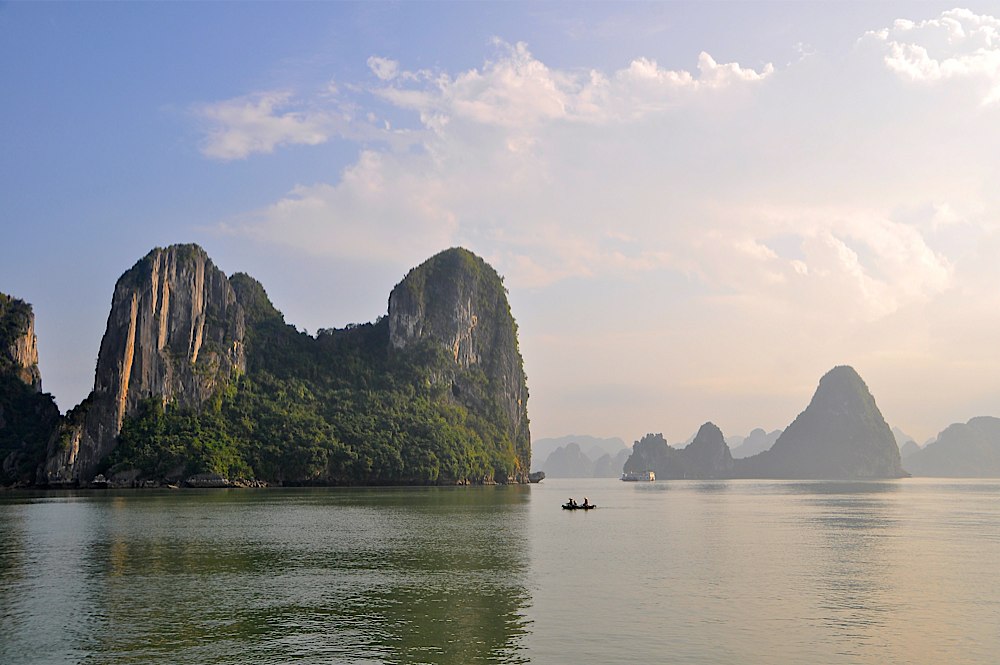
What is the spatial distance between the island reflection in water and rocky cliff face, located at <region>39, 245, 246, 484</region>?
85.4 metres

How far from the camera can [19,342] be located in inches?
6747

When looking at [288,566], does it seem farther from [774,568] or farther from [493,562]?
[774,568]

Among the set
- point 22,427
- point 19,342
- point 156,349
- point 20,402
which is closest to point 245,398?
point 156,349

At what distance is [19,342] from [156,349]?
3477cm

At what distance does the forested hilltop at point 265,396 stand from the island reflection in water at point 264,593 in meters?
85.2

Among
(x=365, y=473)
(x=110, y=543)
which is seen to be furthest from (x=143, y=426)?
(x=110, y=543)

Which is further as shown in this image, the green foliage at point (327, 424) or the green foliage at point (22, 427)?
the green foliage at point (327, 424)

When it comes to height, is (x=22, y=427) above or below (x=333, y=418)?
below

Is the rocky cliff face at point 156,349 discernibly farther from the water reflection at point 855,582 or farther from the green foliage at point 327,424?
the water reflection at point 855,582

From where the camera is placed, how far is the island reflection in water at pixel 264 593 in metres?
25.2

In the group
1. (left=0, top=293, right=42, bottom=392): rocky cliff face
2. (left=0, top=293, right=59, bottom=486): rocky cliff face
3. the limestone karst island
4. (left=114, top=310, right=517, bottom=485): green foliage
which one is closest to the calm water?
(left=114, top=310, right=517, bottom=485): green foliage

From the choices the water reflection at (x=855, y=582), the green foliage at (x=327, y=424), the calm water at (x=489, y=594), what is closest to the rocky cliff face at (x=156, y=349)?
the green foliage at (x=327, y=424)

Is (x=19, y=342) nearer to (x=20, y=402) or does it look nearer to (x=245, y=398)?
(x=20, y=402)

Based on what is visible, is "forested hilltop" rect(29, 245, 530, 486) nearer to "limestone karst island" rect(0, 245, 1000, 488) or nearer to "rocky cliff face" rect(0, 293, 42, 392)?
"limestone karst island" rect(0, 245, 1000, 488)
